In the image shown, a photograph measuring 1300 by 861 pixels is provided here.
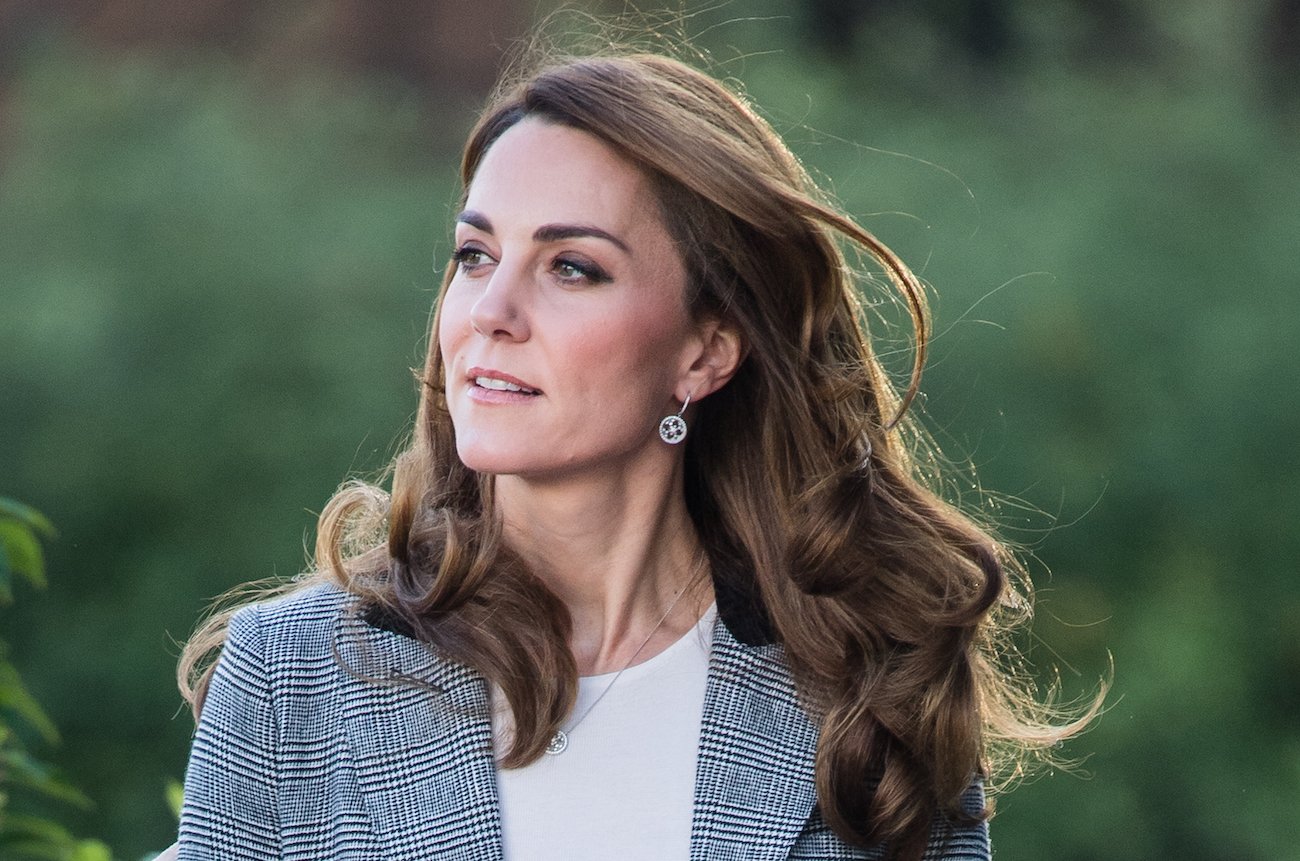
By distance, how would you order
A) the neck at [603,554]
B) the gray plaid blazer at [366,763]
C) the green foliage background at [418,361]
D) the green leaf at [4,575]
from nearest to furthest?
the green leaf at [4,575]
the gray plaid blazer at [366,763]
the neck at [603,554]
the green foliage background at [418,361]

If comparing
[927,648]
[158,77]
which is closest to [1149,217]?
[158,77]

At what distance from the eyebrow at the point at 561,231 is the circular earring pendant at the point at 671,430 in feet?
0.92

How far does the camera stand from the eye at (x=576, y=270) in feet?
9.11

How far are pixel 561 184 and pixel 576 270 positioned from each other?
13 centimetres

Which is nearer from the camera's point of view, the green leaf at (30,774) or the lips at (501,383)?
the green leaf at (30,774)

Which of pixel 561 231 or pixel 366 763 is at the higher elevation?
pixel 561 231

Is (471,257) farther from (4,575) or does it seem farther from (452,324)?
(4,575)

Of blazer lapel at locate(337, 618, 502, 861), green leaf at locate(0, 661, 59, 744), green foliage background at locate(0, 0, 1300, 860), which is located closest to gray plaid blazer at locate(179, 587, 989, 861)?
blazer lapel at locate(337, 618, 502, 861)

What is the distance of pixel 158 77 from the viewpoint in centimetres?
717

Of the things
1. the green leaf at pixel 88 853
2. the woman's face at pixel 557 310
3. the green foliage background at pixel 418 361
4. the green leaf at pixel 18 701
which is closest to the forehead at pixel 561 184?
the woman's face at pixel 557 310

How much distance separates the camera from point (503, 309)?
8.86 ft

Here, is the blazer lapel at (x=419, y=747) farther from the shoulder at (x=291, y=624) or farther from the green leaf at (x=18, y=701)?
the green leaf at (x=18, y=701)

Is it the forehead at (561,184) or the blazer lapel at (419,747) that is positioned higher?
the forehead at (561,184)

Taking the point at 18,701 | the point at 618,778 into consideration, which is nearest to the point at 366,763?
the point at 618,778
